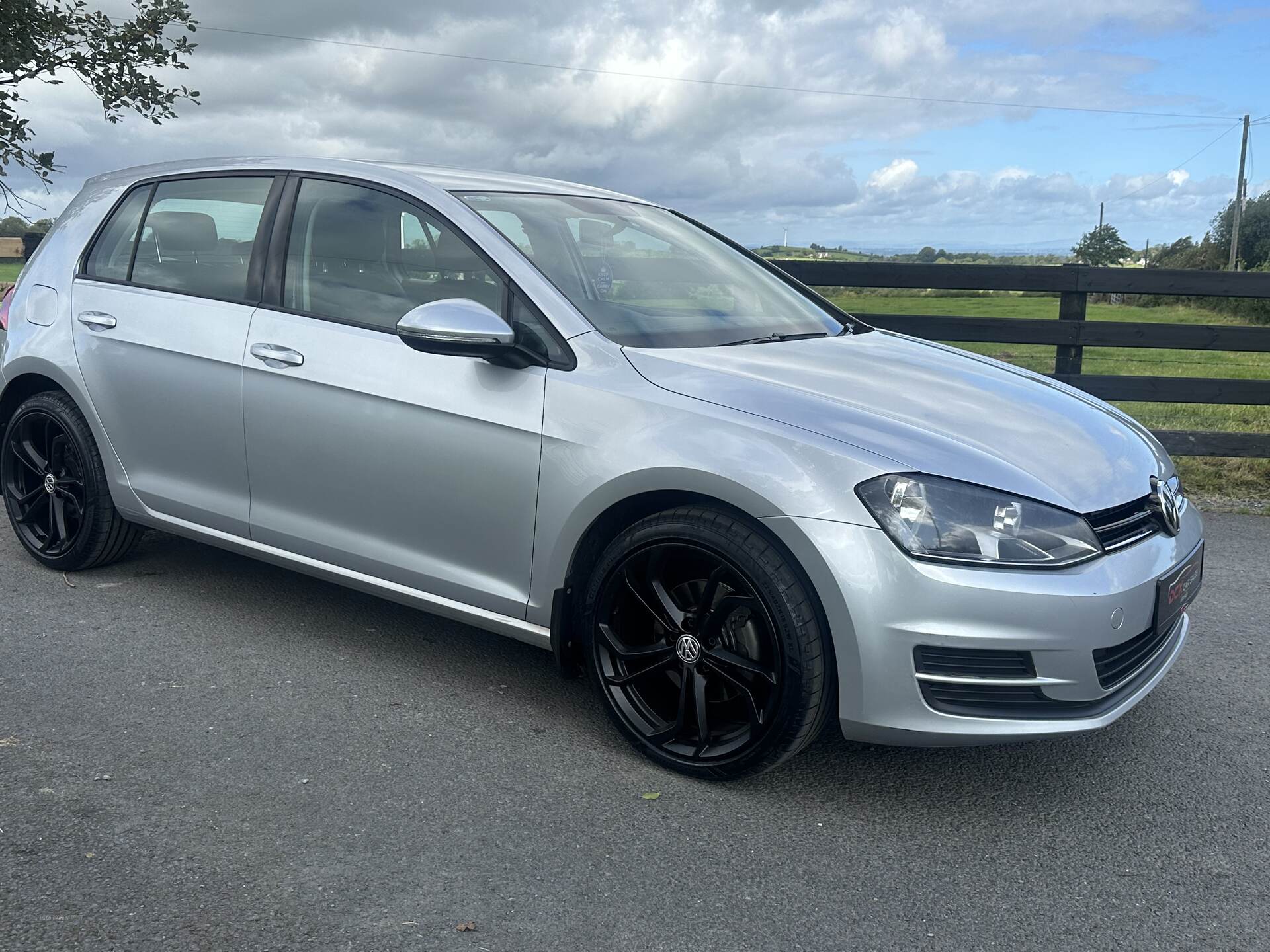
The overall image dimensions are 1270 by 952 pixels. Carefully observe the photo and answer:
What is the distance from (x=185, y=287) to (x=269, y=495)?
94 centimetres

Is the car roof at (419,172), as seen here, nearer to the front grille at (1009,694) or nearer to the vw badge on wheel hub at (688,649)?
the vw badge on wheel hub at (688,649)

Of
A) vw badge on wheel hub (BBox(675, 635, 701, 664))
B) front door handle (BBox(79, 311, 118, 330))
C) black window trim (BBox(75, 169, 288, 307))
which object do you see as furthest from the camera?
front door handle (BBox(79, 311, 118, 330))

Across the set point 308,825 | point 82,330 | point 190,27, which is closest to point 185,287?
point 82,330

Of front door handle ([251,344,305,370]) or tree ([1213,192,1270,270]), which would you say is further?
tree ([1213,192,1270,270])

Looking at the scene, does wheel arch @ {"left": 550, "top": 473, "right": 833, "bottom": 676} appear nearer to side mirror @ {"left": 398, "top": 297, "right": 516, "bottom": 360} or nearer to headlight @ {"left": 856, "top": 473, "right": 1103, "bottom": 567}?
headlight @ {"left": 856, "top": 473, "right": 1103, "bottom": 567}

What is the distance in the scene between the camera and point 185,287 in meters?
4.26

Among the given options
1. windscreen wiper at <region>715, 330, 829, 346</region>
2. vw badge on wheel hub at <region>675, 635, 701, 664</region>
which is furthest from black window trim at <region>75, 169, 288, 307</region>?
vw badge on wheel hub at <region>675, 635, 701, 664</region>

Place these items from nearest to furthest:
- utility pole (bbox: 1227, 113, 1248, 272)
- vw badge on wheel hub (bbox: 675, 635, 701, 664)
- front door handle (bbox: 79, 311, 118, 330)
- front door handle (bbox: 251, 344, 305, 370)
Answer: vw badge on wheel hub (bbox: 675, 635, 701, 664)
front door handle (bbox: 251, 344, 305, 370)
front door handle (bbox: 79, 311, 118, 330)
utility pole (bbox: 1227, 113, 1248, 272)

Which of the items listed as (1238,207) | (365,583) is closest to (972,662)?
Answer: (365,583)

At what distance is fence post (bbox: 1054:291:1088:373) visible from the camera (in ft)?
24.8

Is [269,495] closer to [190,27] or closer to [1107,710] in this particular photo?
[1107,710]

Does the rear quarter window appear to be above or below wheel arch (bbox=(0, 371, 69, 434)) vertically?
above

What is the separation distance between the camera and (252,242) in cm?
408

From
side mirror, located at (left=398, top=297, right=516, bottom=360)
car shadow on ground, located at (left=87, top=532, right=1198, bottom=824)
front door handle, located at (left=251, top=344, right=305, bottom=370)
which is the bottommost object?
car shadow on ground, located at (left=87, top=532, right=1198, bottom=824)
